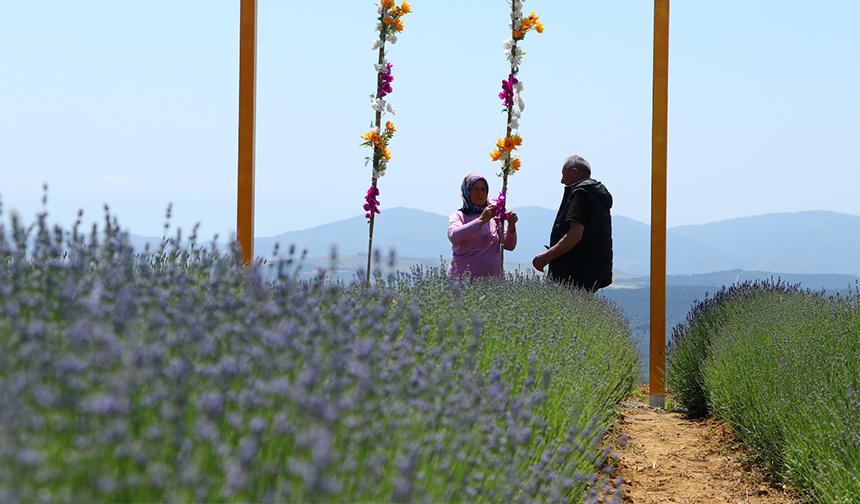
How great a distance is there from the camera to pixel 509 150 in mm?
6199

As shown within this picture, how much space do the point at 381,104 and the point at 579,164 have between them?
1.57 m

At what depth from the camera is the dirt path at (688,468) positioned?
3.94m

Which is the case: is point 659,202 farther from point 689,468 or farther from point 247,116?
point 247,116

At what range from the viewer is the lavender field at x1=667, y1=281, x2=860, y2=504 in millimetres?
3262

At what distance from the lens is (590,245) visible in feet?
19.7

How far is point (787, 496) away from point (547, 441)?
1.74m

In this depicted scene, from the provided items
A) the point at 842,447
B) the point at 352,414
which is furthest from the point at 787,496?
the point at 352,414

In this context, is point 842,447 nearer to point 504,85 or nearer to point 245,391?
point 245,391

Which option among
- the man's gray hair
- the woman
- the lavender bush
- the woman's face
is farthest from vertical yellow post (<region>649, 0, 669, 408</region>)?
the lavender bush

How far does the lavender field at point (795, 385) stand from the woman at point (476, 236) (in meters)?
1.64

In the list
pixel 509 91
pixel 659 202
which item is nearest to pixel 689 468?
pixel 659 202

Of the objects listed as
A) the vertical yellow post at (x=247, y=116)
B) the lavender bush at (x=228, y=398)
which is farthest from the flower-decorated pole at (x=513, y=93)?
the lavender bush at (x=228, y=398)

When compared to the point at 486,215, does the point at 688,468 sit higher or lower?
lower

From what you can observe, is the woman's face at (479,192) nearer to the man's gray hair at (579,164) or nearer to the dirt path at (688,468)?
the man's gray hair at (579,164)
